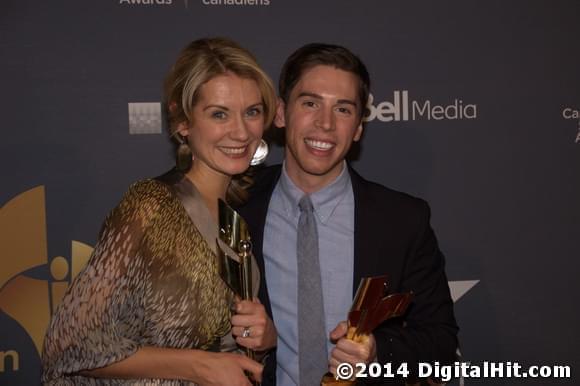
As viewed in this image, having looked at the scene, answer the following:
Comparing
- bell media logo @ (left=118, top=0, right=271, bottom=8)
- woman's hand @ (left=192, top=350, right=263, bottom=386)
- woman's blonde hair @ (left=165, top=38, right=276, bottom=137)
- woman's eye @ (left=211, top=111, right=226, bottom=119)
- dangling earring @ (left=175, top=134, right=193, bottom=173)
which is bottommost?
woman's hand @ (left=192, top=350, right=263, bottom=386)

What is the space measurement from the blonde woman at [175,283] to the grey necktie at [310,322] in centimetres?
21

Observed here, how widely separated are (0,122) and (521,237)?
2280 millimetres

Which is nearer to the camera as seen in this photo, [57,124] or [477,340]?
[57,124]

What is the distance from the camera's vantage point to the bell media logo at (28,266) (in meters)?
2.70

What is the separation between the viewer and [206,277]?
1.73 meters

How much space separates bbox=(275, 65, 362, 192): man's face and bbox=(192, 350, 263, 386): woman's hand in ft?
2.37

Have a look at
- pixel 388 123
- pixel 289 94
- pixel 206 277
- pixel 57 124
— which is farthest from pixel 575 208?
pixel 57 124

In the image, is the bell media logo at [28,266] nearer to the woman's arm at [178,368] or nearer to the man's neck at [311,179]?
the man's neck at [311,179]

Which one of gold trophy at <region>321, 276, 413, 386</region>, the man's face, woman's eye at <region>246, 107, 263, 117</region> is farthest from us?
the man's face

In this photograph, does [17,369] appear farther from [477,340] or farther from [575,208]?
[575,208]

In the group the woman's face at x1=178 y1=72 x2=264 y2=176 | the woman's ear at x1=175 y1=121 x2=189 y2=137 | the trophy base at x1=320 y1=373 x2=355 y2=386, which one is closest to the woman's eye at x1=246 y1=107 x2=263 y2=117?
the woman's face at x1=178 y1=72 x2=264 y2=176

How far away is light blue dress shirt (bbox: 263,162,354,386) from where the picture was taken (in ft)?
6.86

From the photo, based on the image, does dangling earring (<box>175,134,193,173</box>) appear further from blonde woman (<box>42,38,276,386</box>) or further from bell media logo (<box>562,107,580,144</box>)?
bell media logo (<box>562,107,580,144</box>)

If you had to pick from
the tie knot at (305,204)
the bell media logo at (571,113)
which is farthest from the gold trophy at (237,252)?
the bell media logo at (571,113)
